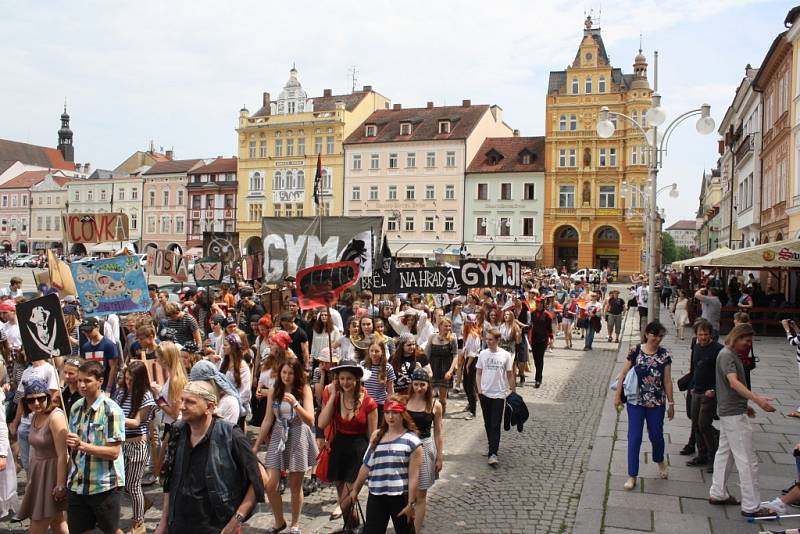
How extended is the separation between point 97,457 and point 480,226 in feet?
171

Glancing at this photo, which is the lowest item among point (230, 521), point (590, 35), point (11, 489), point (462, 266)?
point (11, 489)

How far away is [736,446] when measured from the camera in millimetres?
6504

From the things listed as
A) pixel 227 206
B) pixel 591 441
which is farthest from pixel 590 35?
pixel 591 441

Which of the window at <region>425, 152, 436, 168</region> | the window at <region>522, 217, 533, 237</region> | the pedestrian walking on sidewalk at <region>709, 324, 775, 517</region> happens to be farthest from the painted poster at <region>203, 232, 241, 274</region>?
the window at <region>425, 152, 436, 168</region>

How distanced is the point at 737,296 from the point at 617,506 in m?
19.3

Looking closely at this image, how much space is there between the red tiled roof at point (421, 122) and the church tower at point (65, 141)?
2733 inches

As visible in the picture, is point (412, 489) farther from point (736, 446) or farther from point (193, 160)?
point (193, 160)

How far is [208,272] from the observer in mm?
18000

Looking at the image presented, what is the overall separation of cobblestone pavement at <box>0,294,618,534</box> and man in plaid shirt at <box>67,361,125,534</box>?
1.22 metres

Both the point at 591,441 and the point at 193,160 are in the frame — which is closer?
the point at 591,441

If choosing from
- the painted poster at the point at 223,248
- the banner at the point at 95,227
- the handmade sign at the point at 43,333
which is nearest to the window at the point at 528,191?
the painted poster at the point at 223,248

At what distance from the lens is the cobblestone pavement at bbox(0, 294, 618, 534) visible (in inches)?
253

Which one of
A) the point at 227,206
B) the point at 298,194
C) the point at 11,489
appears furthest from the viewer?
the point at 227,206

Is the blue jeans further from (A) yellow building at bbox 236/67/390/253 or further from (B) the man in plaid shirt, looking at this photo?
(A) yellow building at bbox 236/67/390/253
